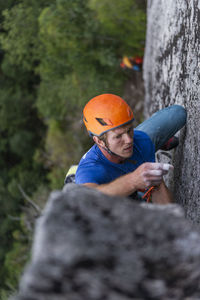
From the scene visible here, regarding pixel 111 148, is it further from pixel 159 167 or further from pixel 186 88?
pixel 186 88

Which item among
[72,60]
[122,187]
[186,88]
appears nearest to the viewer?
[122,187]

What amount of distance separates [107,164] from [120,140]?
0.32m

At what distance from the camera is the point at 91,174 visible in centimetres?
295

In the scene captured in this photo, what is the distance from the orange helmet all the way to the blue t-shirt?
0.97 ft

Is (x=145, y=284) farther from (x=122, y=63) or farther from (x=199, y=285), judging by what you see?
(x=122, y=63)

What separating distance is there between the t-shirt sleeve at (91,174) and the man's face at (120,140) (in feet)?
0.76

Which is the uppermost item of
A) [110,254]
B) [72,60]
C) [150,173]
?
[110,254]

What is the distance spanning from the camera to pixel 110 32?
43.7 ft

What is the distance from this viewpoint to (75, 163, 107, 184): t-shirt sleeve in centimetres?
289

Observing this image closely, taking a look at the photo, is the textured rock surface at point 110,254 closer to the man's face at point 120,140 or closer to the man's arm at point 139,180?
the man's arm at point 139,180

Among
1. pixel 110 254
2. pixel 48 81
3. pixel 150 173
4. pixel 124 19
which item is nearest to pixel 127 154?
pixel 150 173

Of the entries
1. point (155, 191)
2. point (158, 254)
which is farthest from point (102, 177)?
point (158, 254)

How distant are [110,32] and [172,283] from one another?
13.2m

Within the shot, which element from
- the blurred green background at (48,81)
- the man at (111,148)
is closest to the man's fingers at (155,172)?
the man at (111,148)
